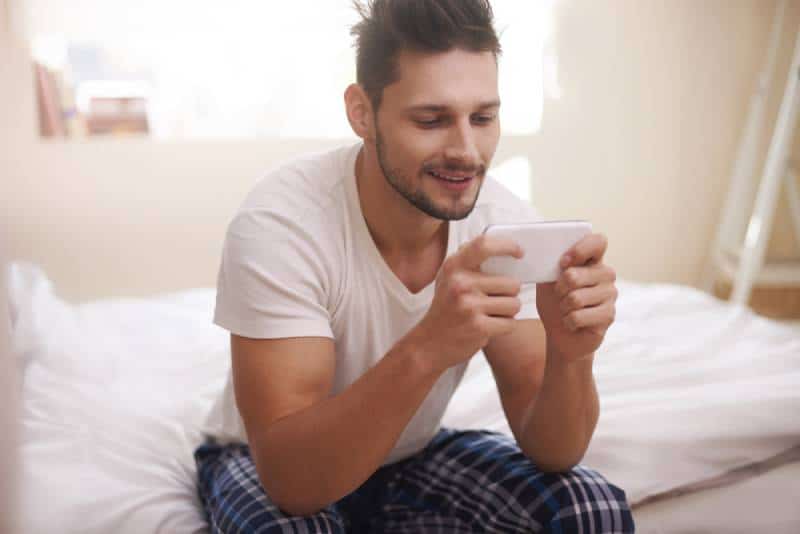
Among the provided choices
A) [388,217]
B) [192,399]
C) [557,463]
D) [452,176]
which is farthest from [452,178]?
[192,399]

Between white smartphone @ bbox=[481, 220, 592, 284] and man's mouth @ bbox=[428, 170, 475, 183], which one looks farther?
man's mouth @ bbox=[428, 170, 475, 183]

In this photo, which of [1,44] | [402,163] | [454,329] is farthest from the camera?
[402,163]

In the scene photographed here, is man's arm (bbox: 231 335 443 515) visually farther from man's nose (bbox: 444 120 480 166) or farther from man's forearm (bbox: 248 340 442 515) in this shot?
man's nose (bbox: 444 120 480 166)

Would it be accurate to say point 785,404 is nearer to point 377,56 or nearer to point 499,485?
point 499,485

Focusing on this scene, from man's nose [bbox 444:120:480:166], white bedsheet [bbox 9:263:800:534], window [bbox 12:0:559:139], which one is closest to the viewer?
man's nose [bbox 444:120:480:166]

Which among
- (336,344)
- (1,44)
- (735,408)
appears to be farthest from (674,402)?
(1,44)

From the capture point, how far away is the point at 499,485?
0.82m

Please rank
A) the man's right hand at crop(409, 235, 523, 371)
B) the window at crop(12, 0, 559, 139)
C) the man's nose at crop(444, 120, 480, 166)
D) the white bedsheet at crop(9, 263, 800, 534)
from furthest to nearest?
the window at crop(12, 0, 559, 139)
the white bedsheet at crop(9, 263, 800, 534)
the man's nose at crop(444, 120, 480, 166)
the man's right hand at crop(409, 235, 523, 371)

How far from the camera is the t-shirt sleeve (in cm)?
74

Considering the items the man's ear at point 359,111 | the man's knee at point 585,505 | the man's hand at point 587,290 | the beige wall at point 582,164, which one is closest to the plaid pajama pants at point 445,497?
the man's knee at point 585,505

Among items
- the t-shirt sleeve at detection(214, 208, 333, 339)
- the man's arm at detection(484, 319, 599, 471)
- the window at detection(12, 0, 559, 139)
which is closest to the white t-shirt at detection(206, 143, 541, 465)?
the t-shirt sleeve at detection(214, 208, 333, 339)

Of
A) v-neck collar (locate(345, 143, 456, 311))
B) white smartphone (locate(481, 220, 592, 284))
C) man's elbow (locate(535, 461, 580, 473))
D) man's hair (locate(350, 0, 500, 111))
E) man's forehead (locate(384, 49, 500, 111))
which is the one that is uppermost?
man's hair (locate(350, 0, 500, 111))

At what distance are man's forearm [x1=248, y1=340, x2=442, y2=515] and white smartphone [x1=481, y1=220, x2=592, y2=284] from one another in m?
0.12

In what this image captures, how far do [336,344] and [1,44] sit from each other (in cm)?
54
